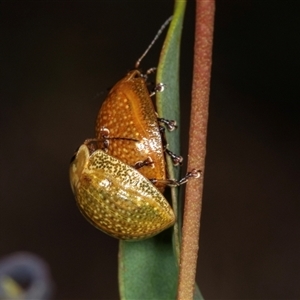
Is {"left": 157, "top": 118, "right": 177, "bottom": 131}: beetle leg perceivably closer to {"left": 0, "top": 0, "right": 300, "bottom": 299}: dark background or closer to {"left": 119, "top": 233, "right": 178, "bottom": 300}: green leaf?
{"left": 119, "top": 233, "right": 178, "bottom": 300}: green leaf

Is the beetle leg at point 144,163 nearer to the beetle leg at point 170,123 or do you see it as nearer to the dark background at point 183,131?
the beetle leg at point 170,123

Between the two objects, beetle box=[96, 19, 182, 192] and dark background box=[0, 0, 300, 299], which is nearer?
beetle box=[96, 19, 182, 192]

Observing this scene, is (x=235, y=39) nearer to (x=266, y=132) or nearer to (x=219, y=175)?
(x=266, y=132)

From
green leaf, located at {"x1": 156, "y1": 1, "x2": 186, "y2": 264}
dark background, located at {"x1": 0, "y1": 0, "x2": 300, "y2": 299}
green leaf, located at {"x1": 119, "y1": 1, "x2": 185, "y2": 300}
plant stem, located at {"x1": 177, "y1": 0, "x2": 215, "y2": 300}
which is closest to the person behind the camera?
plant stem, located at {"x1": 177, "y1": 0, "x2": 215, "y2": 300}

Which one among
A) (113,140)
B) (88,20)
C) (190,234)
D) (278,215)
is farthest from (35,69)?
(190,234)

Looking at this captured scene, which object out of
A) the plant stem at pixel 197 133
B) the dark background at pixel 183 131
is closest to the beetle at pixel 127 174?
the plant stem at pixel 197 133

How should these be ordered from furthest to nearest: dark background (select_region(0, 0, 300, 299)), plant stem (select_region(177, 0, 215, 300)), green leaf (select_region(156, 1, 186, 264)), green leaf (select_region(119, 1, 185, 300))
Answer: dark background (select_region(0, 0, 300, 299))
green leaf (select_region(119, 1, 185, 300))
green leaf (select_region(156, 1, 186, 264))
plant stem (select_region(177, 0, 215, 300))

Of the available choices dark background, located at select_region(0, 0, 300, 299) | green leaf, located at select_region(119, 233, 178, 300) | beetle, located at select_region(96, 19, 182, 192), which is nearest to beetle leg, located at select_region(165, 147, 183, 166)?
beetle, located at select_region(96, 19, 182, 192)
